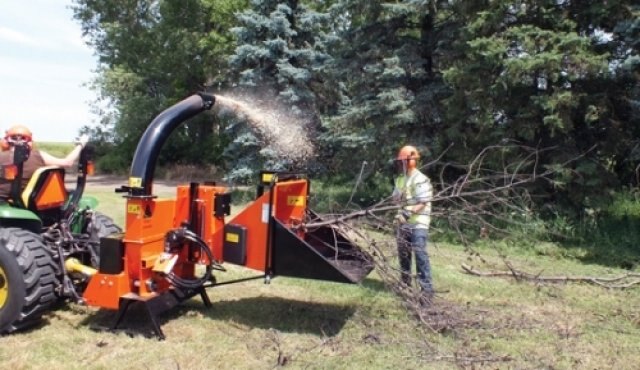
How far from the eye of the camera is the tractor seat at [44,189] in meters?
5.36

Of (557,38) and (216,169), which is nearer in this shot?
(557,38)

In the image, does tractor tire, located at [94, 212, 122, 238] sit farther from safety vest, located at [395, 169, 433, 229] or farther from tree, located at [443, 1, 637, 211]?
tree, located at [443, 1, 637, 211]

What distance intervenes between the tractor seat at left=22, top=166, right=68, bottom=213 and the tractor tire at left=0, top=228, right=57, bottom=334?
15.5 inches

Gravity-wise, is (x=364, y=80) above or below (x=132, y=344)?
above

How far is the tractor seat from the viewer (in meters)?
5.36

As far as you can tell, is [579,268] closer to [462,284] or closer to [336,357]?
[462,284]

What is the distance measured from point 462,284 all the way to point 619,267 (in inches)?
116

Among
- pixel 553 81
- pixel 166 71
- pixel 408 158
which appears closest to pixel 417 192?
pixel 408 158

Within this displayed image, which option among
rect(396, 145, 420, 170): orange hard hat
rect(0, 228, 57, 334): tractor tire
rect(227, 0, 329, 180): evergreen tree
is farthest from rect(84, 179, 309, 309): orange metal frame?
rect(227, 0, 329, 180): evergreen tree

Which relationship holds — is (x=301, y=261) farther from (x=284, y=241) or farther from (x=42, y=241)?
(x=42, y=241)

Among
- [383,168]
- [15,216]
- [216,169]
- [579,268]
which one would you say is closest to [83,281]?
[15,216]

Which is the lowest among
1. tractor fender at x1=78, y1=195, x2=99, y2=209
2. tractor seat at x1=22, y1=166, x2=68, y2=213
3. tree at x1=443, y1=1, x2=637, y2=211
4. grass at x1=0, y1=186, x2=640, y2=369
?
grass at x1=0, y1=186, x2=640, y2=369

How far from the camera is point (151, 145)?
16.5ft

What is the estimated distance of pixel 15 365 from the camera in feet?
14.6
